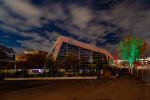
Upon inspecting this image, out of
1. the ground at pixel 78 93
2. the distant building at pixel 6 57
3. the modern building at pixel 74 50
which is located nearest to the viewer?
the ground at pixel 78 93

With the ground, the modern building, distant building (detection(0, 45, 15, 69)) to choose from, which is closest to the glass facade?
the modern building

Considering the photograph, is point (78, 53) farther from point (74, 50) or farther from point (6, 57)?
point (6, 57)

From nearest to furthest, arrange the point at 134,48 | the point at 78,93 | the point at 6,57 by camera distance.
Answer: the point at 78,93 → the point at 134,48 → the point at 6,57

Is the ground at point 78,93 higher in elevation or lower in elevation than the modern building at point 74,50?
lower

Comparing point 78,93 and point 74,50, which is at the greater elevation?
point 74,50

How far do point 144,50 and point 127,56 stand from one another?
5204 millimetres

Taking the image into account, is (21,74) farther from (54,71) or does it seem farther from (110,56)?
(110,56)

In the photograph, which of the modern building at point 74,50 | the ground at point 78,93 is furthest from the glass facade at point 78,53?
the ground at point 78,93

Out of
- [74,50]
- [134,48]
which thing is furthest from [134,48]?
[74,50]

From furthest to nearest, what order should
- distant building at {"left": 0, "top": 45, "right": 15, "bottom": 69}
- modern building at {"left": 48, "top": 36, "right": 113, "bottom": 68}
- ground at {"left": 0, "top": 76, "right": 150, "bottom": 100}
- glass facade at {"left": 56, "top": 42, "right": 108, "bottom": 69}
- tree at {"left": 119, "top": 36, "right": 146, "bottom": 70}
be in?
glass facade at {"left": 56, "top": 42, "right": 108, "bottom": 69} → modern building at {"left": 48, "top": 36, "right": 113, "bottom": 68} → distant building at {"left": 0, "top": 45, "right": 15, "bottom": 69} → tree at {"left": 119, "top": 36, "right": 146, "bottom": 70} → ground at {"left": 0, "top": 76, "right": 150, "bottom": 100}

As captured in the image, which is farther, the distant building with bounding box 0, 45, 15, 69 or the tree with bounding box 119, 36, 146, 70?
the distant building with bounding box 0, 45, 15, 69

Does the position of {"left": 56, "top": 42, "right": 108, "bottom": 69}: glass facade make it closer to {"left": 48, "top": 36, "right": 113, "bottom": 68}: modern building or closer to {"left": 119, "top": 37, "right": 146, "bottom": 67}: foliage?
{"left": 48, "top": 36, "right": 113, "bottom": 68}: modern building

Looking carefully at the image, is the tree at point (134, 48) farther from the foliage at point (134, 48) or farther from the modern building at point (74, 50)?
the modern building at point (74, 50)

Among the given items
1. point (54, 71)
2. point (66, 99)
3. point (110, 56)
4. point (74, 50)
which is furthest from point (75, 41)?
point (66, 99)
